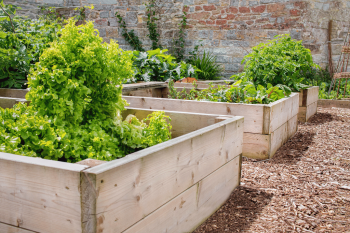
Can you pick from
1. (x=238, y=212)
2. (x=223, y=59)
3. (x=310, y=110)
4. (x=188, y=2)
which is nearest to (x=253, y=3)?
(x=223, y=59)

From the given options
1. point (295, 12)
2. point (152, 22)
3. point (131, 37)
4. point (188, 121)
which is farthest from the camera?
point (131, 37)

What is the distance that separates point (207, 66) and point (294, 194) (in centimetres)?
587

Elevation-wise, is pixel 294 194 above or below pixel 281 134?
below

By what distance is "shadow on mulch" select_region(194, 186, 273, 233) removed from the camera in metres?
1.94

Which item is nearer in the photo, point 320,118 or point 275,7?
point 320,118

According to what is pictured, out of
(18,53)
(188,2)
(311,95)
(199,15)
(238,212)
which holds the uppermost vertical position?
(188,2)

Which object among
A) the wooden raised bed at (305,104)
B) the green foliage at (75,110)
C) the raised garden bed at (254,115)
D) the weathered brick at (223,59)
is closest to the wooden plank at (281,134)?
the raised garden bed at (254,115)

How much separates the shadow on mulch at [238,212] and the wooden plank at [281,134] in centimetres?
85

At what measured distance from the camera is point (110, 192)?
121cm

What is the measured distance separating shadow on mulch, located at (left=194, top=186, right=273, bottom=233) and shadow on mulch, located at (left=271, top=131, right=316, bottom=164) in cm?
83

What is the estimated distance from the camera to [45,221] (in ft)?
4.03

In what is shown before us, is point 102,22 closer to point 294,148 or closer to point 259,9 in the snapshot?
point 259,9

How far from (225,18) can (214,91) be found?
192 inches

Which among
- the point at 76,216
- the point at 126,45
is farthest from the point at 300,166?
the point at 126,45
